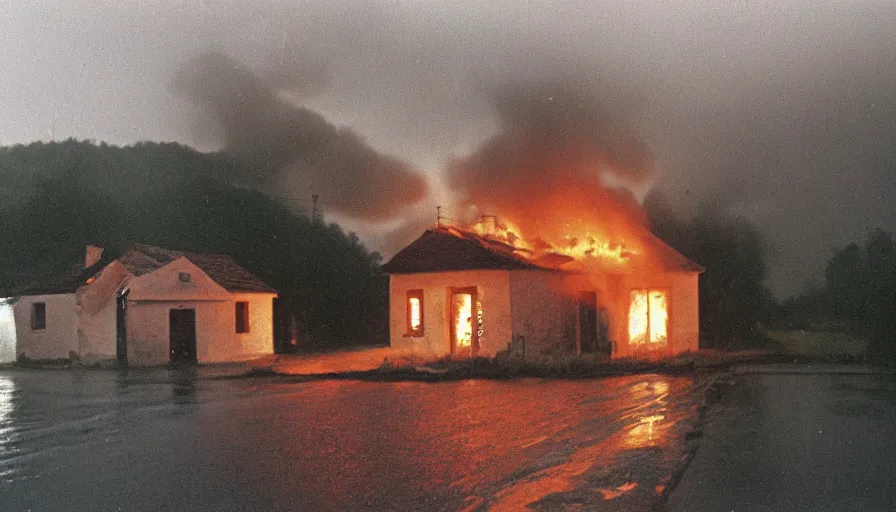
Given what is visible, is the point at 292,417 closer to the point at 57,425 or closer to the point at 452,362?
the point at 57,425

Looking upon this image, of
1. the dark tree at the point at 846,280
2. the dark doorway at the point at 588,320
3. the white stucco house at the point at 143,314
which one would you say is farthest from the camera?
the dark tree at the point at 846,280

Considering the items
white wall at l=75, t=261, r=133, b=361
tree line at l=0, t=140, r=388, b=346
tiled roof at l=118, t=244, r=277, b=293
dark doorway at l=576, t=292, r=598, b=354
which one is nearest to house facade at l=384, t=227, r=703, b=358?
dark doorway at l=576, t=292, r=598, b=354

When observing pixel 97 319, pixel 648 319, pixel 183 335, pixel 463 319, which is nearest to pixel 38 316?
pixel 97 319

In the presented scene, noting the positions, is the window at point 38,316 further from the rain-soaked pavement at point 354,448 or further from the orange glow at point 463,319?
the orange glow at point 463,319

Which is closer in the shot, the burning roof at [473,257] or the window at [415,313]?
the burning roof at [473,257]

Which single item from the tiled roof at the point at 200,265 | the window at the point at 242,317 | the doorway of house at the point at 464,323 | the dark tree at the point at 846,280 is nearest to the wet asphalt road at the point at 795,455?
the doorway of house at the point at 464,323

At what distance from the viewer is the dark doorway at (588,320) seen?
84.3ft

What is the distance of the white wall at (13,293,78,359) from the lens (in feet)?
96.5

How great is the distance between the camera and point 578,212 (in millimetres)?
28516

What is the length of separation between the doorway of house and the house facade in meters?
0.03

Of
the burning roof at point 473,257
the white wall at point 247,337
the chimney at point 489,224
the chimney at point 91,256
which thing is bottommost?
the white wall at point 247,337

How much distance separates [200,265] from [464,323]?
1176 cm

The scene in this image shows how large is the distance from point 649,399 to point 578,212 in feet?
49.1

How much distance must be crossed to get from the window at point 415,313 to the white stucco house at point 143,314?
8.33 m
